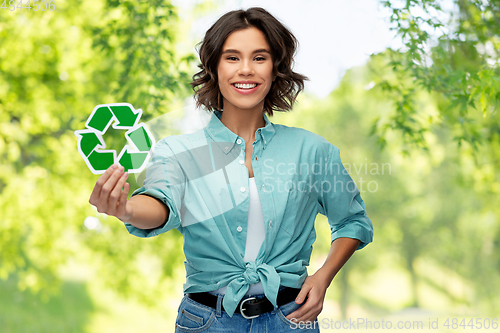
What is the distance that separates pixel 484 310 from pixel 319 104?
6868mm

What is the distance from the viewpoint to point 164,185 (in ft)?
4.09

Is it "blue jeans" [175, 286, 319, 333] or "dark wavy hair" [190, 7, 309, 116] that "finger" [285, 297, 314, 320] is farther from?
"dark wavy hair" [190, 7, 309, 116]

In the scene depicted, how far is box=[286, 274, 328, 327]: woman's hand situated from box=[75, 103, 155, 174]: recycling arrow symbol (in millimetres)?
659

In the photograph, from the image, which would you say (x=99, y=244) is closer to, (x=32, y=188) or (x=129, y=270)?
(x=129, y=270)

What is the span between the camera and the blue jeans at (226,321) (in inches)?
50.2

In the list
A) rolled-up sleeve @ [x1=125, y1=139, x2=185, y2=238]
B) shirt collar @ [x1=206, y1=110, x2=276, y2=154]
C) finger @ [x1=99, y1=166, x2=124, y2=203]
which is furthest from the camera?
shirt collar @ [x1=206, y1=110, x2=276, y2=154]

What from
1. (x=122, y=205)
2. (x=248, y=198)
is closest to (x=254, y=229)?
(x=248, y=198)

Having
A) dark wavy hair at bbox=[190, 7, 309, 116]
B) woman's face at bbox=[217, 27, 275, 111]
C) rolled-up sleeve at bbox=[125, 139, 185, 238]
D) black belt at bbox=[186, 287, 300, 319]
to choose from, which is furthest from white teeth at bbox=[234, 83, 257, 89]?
black belt at bbox=[186, 287, 300, 319]

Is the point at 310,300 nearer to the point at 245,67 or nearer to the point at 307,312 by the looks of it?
the point at 307,312

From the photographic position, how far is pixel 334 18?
5691 mm

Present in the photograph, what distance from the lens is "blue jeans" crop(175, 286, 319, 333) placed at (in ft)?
4.18

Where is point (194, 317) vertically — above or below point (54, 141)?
below

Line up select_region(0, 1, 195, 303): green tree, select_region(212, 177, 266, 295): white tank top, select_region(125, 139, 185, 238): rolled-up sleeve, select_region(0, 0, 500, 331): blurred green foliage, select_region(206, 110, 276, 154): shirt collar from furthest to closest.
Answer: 1. select_region(0, 1, 195, 303): green tree
2. select_region(0, 0, 500, 331): blurred green foliage
3. select_region(206, 110, 276, 154): shirt collar
4. select_region(212, 177, 266, 295): white tank top
5. select_region(125, 139, 185, 238): rolled-up sleeve

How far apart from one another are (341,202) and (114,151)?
78cm
